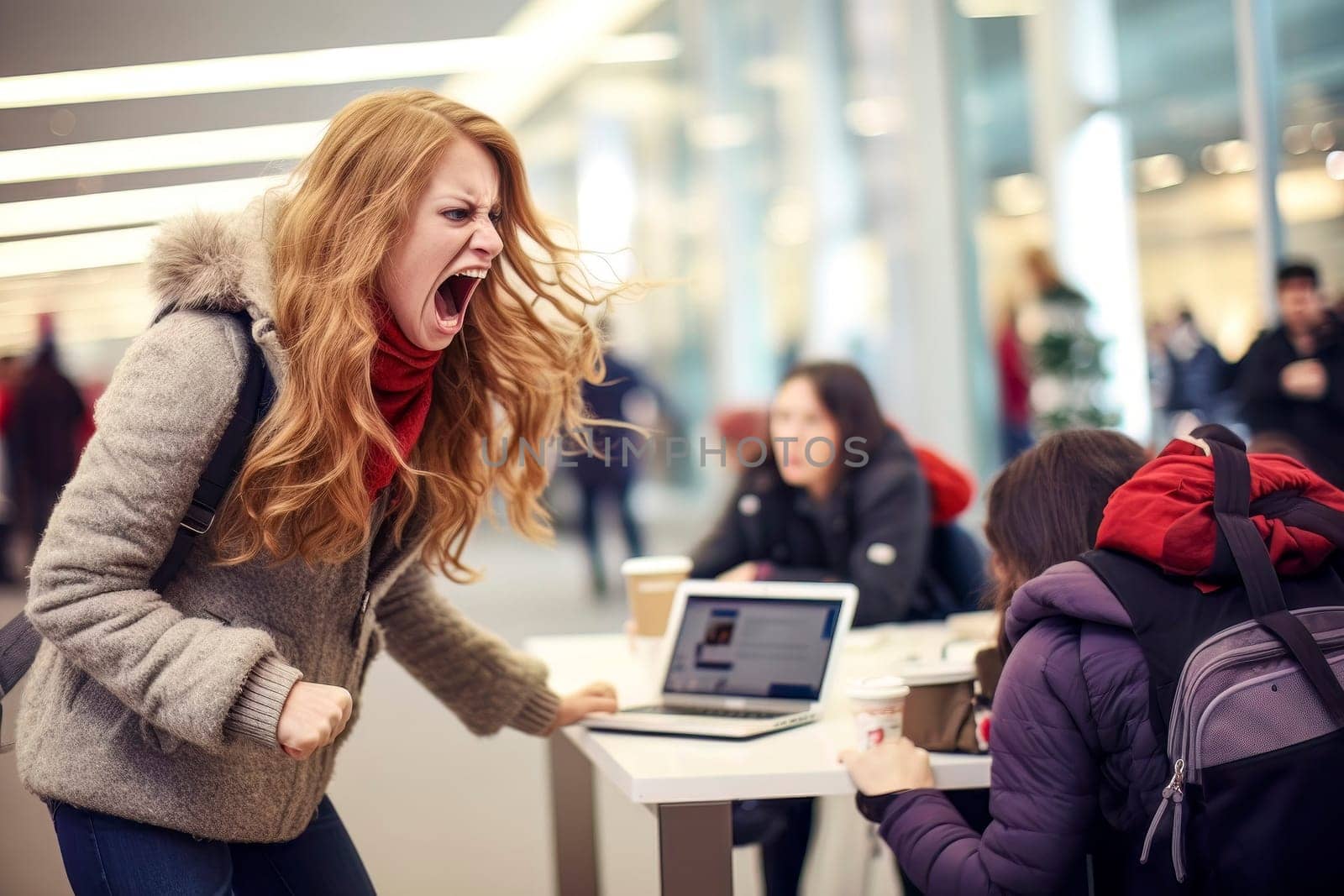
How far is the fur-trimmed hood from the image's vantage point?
143 cm

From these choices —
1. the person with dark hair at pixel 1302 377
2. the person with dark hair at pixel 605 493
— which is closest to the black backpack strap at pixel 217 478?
the person with dark hair at pixel 1302 377

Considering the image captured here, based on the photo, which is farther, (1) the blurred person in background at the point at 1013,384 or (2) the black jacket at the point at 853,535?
(1) the blurred person in background at the point at 1013,384

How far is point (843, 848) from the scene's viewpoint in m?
3.30

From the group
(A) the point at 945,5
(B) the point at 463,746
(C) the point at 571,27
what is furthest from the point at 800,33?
(B) the point at 463,746

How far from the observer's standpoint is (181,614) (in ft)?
4.48

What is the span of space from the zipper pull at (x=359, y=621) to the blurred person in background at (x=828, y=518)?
1.28m

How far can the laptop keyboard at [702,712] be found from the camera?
1.96m

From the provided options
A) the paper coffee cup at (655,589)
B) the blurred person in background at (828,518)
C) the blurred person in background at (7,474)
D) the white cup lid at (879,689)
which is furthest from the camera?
the blurred person in background at (7,474)

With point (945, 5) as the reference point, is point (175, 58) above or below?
below

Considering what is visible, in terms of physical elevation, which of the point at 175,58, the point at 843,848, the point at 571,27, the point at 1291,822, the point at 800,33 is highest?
the point at 800,33

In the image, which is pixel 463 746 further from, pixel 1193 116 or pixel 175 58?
pixel 1193 116

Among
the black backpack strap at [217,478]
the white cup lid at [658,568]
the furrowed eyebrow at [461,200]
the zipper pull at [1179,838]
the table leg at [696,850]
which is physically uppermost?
the furrowed eyebrow at [461,200]

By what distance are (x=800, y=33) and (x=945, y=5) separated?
165 centimetres

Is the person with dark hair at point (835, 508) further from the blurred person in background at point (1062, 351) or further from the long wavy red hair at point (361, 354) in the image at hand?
the blurred person in background at point (1062, 351)
